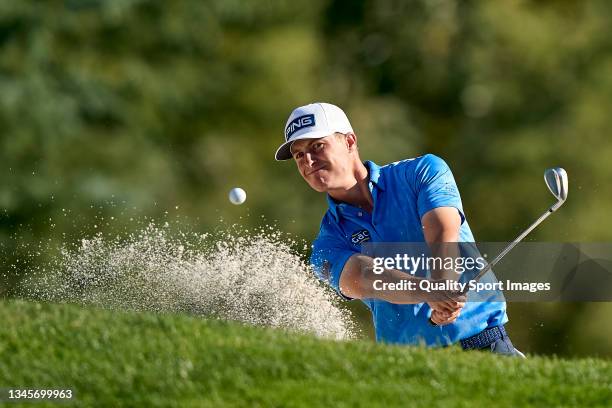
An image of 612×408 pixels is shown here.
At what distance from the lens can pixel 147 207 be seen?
76.1 ft

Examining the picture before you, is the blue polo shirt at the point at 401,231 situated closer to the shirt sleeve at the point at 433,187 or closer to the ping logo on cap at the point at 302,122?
the shirt sleeve at the point at 433,187

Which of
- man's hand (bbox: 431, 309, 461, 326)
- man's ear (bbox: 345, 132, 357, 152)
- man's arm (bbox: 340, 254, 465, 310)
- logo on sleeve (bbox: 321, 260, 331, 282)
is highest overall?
man's ear (bbox: 345, 132, 357, 152)

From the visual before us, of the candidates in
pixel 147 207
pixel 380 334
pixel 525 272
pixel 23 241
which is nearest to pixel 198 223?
pixel 147 207

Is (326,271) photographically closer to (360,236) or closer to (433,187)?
(360,236)

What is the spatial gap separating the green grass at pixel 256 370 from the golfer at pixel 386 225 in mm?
640

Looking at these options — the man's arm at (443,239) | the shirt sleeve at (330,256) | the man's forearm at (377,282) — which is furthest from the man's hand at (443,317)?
the shirt sleeve at (330,256)

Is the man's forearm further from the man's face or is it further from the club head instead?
the club head

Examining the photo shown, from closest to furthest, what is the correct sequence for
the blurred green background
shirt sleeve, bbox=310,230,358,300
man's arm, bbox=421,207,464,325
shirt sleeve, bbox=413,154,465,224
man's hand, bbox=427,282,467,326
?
man's hand, bbox=427,282,467,326
man's arm, bbox=421,207,464,325
shirt sleeve, bbox=413,154,465,224
shirt sleeve, bbox=310,230,358,300
the blurred green background

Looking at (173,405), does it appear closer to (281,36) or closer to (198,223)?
(198,223)

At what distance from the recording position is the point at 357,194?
7.12m

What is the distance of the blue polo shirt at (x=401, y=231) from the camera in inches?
266

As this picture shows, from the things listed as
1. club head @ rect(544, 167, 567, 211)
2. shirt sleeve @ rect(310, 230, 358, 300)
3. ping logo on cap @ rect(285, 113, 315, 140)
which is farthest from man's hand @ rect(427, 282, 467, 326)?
ping logo on cap @ rect(285, 113, 315, 140)

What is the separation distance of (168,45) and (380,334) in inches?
828

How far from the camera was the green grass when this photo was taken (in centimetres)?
518
